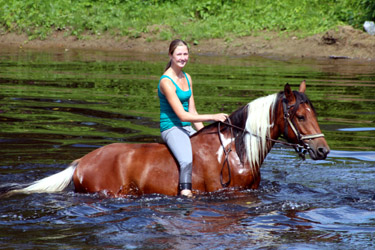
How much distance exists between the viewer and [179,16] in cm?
2553

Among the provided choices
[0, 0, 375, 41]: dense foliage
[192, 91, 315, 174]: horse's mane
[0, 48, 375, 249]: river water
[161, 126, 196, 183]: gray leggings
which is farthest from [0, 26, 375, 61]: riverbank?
[161, 126, 196, 183]: gray leggings

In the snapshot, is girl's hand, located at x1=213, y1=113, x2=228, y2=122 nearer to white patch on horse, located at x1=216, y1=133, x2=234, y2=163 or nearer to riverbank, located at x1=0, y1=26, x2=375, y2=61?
white patch on horse, located at x1=216, y1=133, x2=234, y2=163

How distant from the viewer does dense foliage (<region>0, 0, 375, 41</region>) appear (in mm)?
23875

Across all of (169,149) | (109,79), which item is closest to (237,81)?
(109,79)

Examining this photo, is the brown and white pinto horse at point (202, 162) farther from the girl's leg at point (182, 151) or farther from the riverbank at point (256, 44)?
the riverbank at point (256, 44)

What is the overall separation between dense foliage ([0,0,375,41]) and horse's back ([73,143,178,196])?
17.1 m

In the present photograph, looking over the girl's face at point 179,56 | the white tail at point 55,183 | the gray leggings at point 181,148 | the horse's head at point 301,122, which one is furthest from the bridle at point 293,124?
the white tail at point 55,183

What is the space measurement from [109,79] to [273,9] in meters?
10.1

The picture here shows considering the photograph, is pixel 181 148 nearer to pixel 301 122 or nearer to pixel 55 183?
pixel 301 122

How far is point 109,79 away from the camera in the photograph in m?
17.9

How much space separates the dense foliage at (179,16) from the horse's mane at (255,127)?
16.7 m

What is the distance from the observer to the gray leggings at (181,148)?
7.03m

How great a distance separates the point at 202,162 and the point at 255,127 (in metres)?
0.79

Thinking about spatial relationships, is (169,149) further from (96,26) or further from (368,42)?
(96,26)
